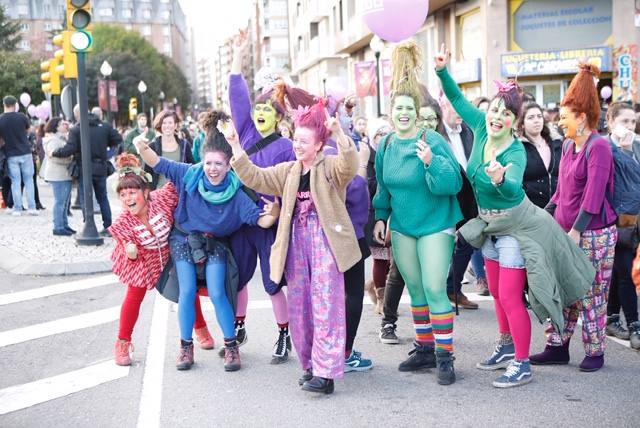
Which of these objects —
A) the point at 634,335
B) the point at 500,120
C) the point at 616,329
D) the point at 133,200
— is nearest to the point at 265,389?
the point at 133,200

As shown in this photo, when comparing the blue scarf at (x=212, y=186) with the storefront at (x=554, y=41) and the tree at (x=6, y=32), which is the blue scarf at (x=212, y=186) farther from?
the tree at (x=6, y=32)

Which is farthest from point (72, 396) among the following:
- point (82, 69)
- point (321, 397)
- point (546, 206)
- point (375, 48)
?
point (375, 48)

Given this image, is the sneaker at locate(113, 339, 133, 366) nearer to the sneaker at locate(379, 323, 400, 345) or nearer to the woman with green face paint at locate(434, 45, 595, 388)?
the sneaker at locate(379, 323, 400, 345)

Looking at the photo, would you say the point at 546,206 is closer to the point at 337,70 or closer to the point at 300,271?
the point at 300,271

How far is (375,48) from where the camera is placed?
67.5ft

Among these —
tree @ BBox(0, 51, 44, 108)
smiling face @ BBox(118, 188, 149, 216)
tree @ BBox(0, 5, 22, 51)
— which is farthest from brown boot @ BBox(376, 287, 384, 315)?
tree @ BBox(0, 5, 22, 51)

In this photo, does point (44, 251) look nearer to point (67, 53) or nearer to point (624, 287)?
point (67, 53)

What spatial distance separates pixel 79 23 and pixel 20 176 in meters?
4.74

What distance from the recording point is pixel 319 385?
4.76 m

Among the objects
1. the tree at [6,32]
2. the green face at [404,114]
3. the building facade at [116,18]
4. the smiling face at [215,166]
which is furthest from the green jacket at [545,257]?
the building facade at [116,18]

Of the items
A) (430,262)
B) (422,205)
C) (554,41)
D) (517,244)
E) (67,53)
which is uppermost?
(554,41)

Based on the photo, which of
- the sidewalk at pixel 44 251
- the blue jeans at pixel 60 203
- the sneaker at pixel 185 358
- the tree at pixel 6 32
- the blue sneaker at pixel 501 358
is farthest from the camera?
the tree at pixel 6 32

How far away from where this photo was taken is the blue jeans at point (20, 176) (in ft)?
46.0

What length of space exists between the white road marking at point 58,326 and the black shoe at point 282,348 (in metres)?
2.05
